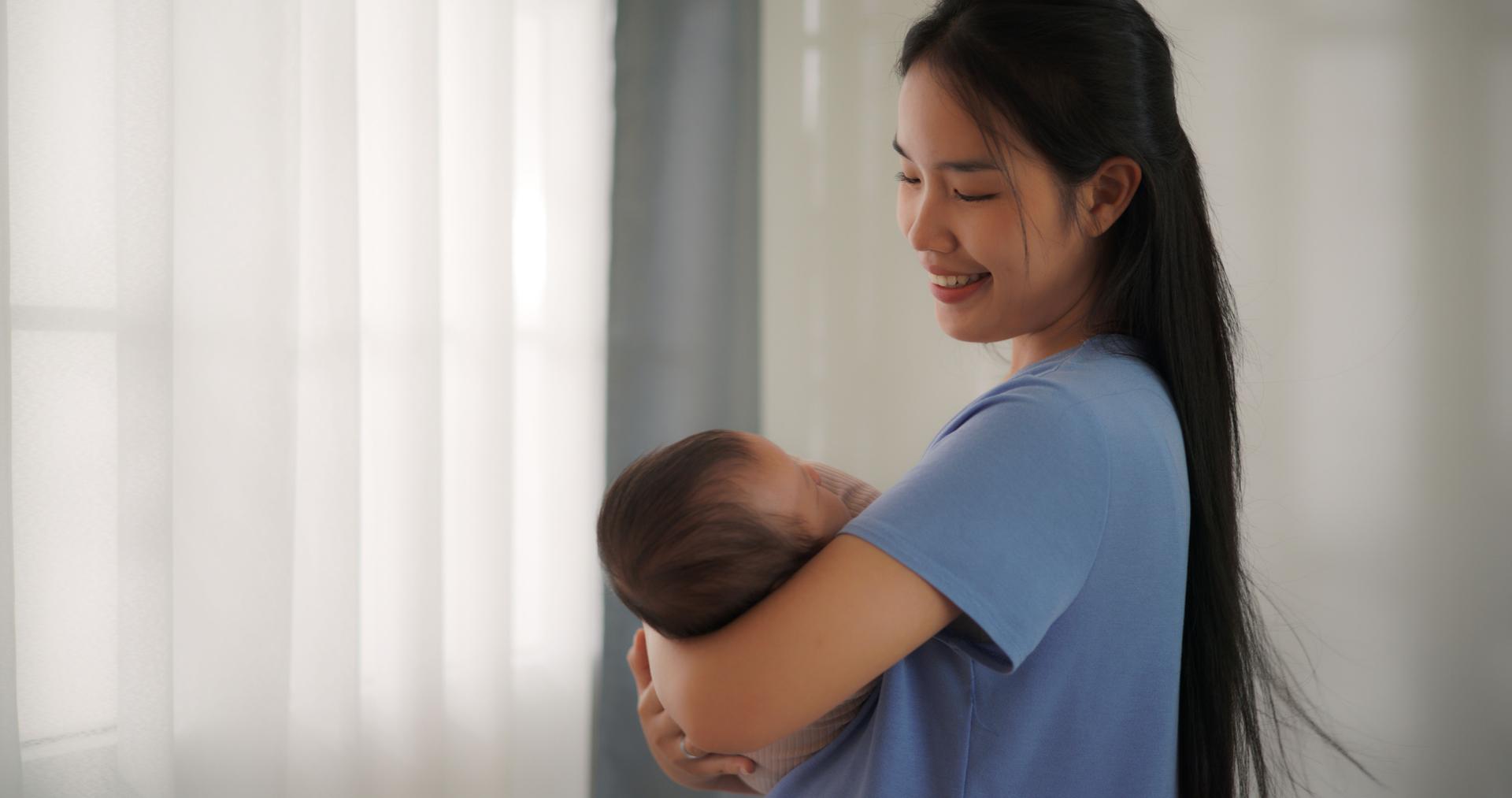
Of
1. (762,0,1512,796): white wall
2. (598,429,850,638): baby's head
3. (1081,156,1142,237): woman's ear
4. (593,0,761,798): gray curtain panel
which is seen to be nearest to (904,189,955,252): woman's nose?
(1081,156,1142,237): woman's ear

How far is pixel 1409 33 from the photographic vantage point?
151 centimetres

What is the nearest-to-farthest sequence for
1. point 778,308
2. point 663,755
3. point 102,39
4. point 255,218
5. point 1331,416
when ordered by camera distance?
1. point 663,755
2. point 102,39
3. point 255,218
4. point 1331,416
5. point 778,308

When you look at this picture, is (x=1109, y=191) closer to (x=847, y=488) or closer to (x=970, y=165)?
(x=970, y=165)

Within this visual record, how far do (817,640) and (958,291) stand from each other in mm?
411

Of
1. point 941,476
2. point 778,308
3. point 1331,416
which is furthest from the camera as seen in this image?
point 778,308

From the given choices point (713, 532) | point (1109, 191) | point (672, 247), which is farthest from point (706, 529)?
point (672, 247)

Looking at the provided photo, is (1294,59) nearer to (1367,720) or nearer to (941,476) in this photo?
(1367,720)

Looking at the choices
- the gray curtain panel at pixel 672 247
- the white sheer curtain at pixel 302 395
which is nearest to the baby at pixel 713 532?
the white sheer curtain at pixel 302 395

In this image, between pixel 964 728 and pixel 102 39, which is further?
A: pixel 102 39

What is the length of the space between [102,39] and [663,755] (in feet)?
4.19

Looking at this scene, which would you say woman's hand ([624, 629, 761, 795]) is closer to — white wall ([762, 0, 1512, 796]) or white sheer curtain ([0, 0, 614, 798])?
white sheer curtain ([0, 0, 614, 798])

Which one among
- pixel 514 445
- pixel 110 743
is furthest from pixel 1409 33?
pixel 110 743

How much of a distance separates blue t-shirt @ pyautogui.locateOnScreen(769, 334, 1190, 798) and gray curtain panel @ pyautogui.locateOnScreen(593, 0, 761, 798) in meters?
1.40

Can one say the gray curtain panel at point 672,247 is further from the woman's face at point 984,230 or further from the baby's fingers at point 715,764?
the woman's face at point 984,230
